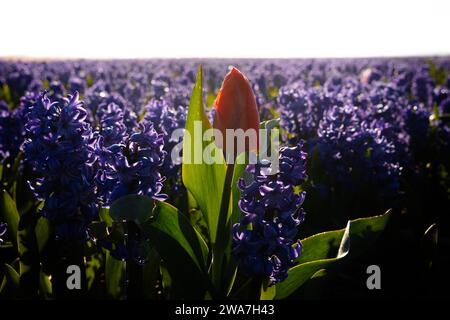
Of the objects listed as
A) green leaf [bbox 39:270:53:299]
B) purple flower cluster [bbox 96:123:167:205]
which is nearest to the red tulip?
purple flower cluster [bbox 96:123:167:205]

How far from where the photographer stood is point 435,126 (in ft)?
16.3

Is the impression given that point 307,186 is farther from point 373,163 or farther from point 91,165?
point 91,165

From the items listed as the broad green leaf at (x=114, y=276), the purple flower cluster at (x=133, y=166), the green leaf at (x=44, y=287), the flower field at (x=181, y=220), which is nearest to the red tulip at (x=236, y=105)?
the flower field at (x=181, y=220)

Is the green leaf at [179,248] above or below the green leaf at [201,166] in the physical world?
below

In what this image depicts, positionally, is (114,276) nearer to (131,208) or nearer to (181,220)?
(181,220)

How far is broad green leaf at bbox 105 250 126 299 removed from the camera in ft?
6.47

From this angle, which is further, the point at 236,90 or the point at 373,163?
the point at 373,163

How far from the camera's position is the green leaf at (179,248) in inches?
64.3

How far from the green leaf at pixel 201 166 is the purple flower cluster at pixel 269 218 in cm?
34

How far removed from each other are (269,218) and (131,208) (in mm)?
461

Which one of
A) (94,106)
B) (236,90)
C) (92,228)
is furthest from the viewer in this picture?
(94,106)

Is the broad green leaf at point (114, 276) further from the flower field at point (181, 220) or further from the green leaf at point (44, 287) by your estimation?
the green leaf at point (44, 287)

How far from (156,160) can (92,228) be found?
0.37 metres
